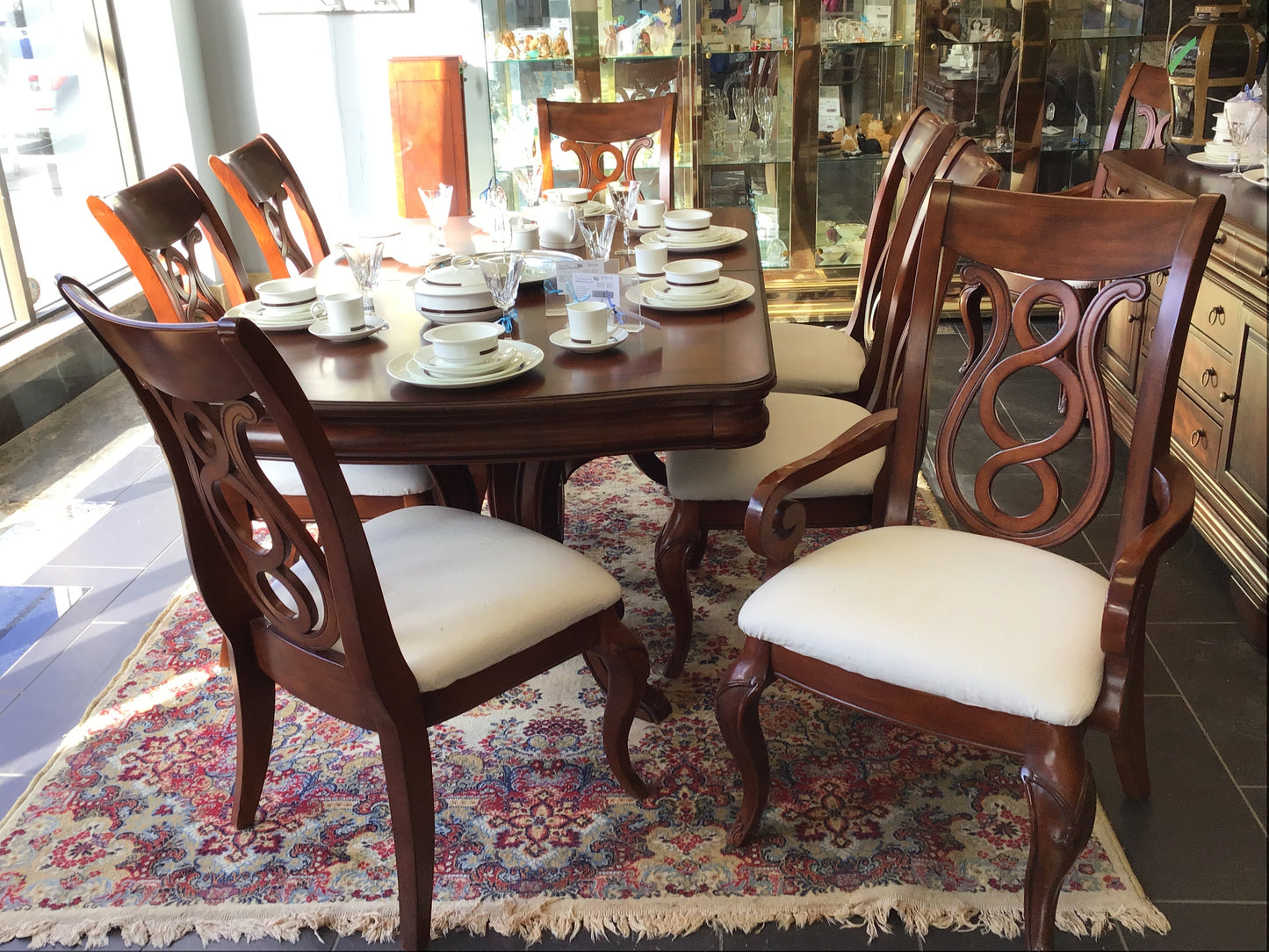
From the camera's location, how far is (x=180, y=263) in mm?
2324

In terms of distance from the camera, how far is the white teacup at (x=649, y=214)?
111 inches

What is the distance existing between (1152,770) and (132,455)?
296cm

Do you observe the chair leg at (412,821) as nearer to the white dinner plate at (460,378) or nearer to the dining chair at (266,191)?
the white dinner plate at (460,378)

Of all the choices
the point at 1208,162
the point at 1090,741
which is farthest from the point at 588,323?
the point at 1208,162

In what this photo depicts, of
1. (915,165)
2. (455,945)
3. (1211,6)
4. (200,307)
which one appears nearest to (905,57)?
(1211,6)

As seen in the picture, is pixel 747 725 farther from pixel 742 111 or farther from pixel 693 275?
pixel 742 111

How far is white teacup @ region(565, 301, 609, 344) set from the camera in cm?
188

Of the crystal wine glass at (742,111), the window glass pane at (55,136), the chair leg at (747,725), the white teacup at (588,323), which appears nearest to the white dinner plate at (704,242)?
the white teacup at (588,323)

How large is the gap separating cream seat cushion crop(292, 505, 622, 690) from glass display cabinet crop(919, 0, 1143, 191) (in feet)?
10.3

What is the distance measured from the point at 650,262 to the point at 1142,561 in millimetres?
1226

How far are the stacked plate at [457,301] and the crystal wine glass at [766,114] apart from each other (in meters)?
2.45

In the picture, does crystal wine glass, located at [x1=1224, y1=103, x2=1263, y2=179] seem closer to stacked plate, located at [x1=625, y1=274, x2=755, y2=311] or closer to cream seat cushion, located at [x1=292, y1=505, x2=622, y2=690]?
stacked plate, located at [x1=625, y1=274, x2=755, y2=311]

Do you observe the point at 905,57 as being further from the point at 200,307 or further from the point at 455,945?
the point at 455,945

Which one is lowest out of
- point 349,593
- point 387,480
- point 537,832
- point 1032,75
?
point 537,832
